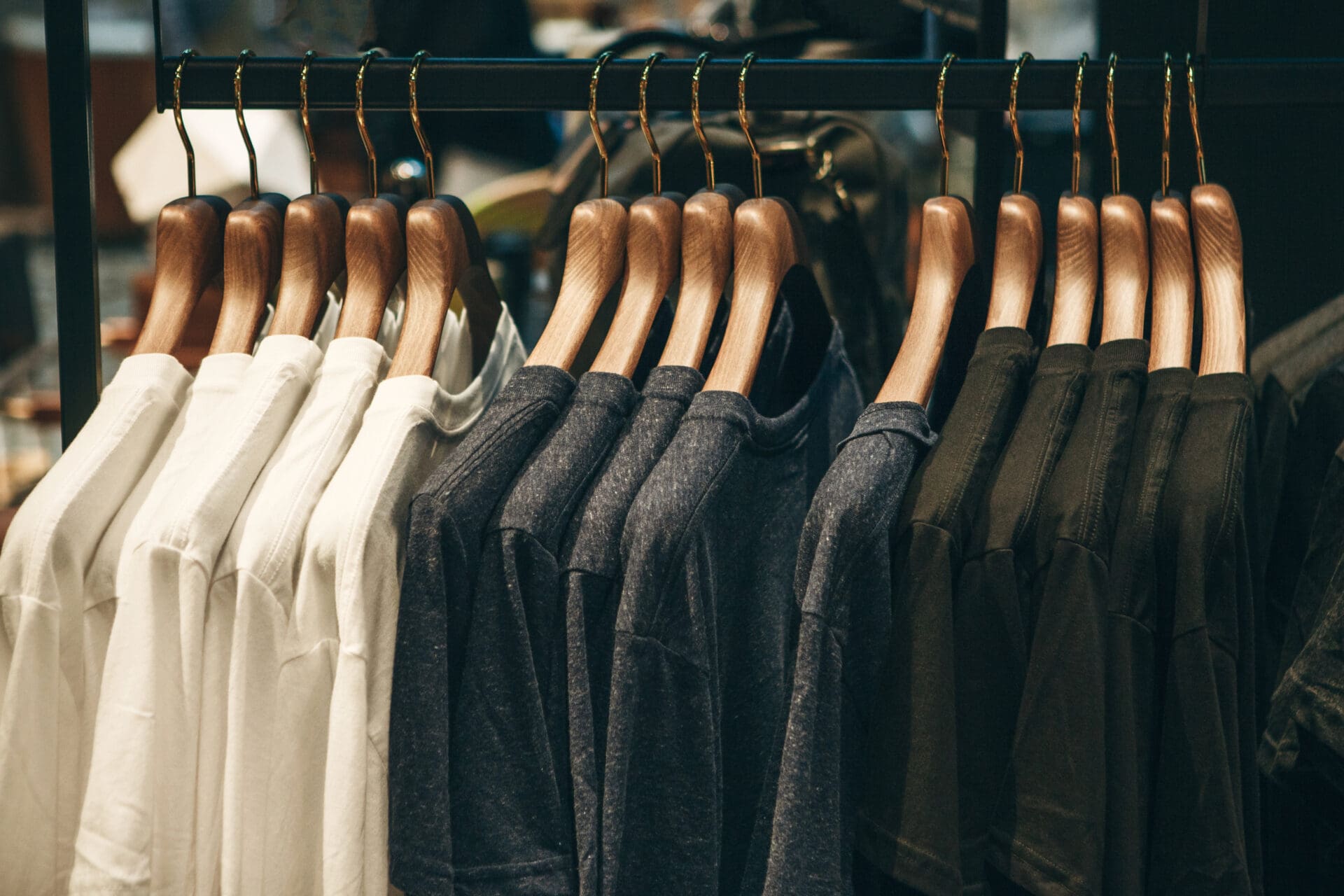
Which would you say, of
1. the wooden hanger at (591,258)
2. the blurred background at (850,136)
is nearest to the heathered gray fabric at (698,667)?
the wooden hanger at (591,258)

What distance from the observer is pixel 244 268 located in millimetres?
907

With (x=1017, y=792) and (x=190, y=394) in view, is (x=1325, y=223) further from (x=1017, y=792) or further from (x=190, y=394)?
(x=190, y=394)

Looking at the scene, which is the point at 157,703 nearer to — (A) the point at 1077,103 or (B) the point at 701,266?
(B) the point at 701,266

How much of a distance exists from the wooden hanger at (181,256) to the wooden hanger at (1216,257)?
Result: 81 cm

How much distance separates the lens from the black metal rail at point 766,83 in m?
0.89

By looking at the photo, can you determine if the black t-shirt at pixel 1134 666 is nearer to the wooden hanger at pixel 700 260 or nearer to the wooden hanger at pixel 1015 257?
the wooden hanger at pixel 1015 257

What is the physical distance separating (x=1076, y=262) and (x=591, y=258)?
0.39m

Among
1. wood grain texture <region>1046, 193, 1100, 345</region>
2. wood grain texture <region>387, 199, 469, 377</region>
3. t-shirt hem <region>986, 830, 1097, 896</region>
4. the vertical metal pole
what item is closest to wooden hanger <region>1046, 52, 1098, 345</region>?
wood grain texture <region>1046, 193, 1100, 345</region>

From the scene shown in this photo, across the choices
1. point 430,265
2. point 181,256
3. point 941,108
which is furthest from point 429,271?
point 941,108

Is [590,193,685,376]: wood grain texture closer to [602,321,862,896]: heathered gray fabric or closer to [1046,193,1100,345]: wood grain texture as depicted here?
[602,321,862,896]: heathered gray fabric

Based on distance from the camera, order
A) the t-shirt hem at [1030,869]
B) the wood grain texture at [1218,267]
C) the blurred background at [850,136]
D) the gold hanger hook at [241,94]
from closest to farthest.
A: the t-shirt hem at [1030,869], the wood grain texture at [1218,267], the gold hanger hook at [241,94], the blurred background at [850,136]

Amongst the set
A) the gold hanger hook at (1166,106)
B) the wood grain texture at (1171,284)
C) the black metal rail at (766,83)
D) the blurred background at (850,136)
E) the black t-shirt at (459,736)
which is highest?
the blurred background at (850,136)

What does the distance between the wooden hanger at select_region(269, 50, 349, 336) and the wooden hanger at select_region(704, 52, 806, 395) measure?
339mm

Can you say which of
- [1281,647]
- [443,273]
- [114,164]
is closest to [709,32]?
[443,273]
